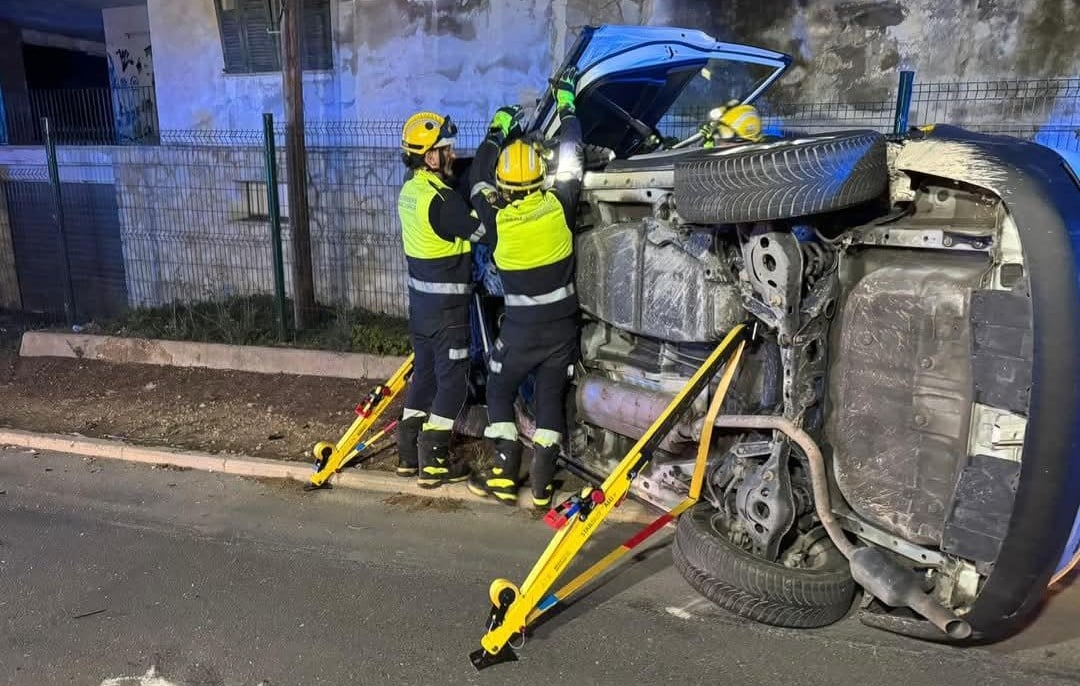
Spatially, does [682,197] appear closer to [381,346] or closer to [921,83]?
[381,346]

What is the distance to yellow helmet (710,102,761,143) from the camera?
Result: 4461mm

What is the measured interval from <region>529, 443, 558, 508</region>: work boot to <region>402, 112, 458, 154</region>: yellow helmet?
1.84m

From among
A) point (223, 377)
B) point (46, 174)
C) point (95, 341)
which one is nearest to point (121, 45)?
point (46, 174)

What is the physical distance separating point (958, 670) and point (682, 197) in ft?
Result: 6.98

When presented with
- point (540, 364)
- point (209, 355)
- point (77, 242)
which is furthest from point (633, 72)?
point (77, 242)

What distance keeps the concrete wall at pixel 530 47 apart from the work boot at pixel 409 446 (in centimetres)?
517

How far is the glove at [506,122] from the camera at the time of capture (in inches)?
172

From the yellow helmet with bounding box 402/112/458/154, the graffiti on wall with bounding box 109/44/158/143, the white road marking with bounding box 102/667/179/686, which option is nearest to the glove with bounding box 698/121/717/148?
the yellow helmet with bounding box 402/112/458/154

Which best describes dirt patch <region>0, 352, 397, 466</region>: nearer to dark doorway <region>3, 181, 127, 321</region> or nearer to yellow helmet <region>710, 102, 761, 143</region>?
yellow helmet <region>710, 102, 761, 143</region>

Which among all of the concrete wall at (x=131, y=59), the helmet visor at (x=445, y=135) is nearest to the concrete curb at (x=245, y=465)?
the helmet visor at (x=445, y=135)

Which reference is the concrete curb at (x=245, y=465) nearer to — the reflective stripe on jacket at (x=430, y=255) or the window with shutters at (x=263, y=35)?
the reflective stripe on jacket at (x=430, y=255)

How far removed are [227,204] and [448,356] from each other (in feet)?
19.7

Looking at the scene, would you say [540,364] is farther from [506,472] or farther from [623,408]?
[506,472]

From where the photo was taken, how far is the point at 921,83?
784 cm
